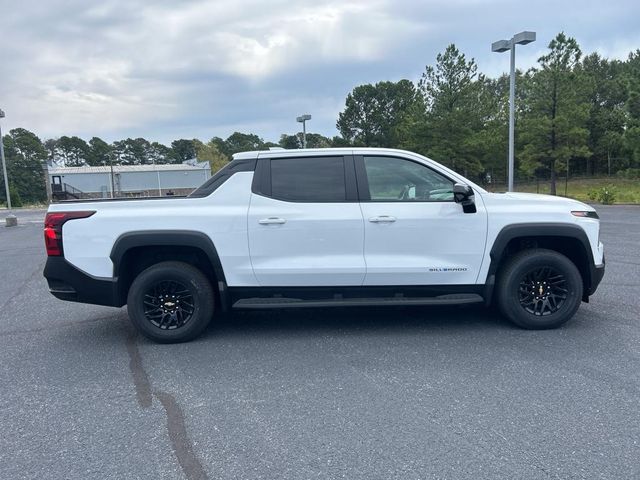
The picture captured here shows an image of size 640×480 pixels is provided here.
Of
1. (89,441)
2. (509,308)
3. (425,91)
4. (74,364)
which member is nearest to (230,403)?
(89,441)

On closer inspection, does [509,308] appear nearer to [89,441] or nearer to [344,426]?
[344,426]

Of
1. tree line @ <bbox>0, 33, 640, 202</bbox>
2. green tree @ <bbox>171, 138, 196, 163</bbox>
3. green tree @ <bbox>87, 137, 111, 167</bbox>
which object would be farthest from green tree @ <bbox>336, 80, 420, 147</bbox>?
green tree @ <bbox>87, 137, 111, 167</bbox>

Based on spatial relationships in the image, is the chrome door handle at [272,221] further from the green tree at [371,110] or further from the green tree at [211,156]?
the green tree at [211,156]

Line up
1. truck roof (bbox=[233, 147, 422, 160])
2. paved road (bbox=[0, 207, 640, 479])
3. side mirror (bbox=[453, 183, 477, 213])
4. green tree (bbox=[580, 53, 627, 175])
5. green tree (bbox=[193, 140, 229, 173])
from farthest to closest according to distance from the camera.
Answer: green tree (bbox=[193, 140, 229, 173]) → green tree (bbox=[580, 53, 627, 175]) → truck roof (bbox=[233, 147, 422, 160]) → side mirror (bbox=[453, 183, 477, 213]) → paved road (bbox=[0, 207, 640, 479])

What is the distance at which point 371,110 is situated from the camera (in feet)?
197

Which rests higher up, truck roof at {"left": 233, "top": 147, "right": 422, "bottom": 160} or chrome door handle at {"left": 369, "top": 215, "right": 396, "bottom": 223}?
truck roof at {"left": 233, "top": 147, "right": 422, "bottom": 160}

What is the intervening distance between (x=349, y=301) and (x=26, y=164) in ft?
303

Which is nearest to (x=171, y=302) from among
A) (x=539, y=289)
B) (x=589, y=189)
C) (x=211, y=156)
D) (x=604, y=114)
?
(x=539, y=289)

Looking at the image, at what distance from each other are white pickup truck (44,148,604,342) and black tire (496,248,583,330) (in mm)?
11

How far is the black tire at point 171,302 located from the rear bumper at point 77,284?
0.68 ft

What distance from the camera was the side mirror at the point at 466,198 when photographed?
476 cm

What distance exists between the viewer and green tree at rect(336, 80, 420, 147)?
5922 centimetres

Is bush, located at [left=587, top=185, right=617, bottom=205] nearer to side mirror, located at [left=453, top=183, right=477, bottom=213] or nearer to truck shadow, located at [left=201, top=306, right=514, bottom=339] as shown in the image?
truck shadow, located at [left=201, top=306, right=514, bottom=339]

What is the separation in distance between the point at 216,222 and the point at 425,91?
103 feet
